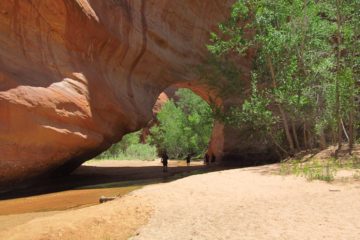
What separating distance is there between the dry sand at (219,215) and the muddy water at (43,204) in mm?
1207

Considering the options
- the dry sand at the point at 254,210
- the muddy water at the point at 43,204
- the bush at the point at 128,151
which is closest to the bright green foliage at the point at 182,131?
the bush at the point at 128,151

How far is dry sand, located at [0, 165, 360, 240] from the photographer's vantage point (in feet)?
18.6

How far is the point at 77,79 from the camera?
14828mm

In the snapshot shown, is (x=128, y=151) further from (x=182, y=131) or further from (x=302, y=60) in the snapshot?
(x=302, y=60)

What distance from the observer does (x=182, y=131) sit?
40406 mm

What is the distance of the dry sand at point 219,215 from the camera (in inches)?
223

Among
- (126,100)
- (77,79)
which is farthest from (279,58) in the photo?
(77,79)

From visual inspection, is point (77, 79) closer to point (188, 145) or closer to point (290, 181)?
point (290, 181)

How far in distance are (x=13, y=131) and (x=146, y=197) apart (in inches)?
252

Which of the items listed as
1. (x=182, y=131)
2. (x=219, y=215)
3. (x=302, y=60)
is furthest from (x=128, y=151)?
(x=219, y=215)

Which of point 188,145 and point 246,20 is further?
point 188,145

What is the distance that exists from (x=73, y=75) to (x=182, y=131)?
2619 cm

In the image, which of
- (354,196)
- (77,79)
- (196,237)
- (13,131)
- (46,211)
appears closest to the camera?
(196,237)

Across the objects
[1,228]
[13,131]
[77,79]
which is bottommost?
[1,228]
